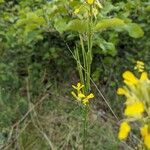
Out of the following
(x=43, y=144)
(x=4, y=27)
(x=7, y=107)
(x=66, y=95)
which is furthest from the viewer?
(x=4, y=27)

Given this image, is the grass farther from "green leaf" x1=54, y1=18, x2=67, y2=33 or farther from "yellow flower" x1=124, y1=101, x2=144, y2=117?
"yellow flower" x1=124, y1=101, x2=144, y2=117

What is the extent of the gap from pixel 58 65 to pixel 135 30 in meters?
0.52

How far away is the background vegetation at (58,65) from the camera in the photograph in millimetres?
2486

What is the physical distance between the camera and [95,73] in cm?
292

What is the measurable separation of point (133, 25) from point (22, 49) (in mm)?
732

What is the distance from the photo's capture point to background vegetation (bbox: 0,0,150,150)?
2486mm

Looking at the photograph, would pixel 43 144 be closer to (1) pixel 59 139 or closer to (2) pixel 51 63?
(1) pixel 59 139

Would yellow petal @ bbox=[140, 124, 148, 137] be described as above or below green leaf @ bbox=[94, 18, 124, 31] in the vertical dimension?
above

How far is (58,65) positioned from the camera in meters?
3.06

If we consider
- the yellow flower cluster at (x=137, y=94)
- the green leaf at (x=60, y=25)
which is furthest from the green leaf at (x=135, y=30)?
the yellow flower cluster at (x=137, y=94)

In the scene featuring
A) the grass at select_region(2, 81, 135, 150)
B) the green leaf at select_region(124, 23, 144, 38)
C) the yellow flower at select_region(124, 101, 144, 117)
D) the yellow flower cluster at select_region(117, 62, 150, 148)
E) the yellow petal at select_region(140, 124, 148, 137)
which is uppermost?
the yellow flower at select_region(124, 101, 144, 117)

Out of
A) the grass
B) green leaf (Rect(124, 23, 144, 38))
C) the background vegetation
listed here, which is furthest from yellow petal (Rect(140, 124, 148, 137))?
green leaf (Rect(124, 23, 144, 38))

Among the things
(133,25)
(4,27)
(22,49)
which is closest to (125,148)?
(133,25)

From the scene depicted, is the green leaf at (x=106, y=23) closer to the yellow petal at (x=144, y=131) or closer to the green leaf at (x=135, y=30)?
the green leaf at (x=135, y=30)
